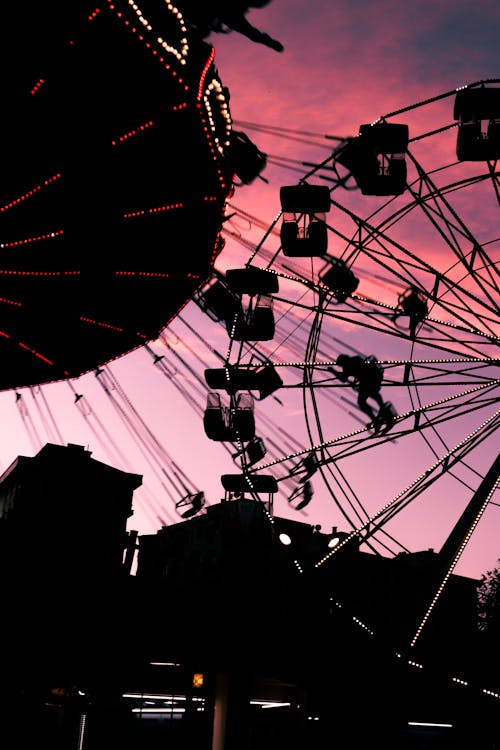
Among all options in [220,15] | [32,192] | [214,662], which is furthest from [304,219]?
[214,662]

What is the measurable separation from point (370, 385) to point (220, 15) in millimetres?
7810

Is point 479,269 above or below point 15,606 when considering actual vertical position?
above

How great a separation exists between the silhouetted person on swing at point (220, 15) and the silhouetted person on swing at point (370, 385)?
7.03m

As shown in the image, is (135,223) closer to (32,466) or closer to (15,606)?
(15,606)

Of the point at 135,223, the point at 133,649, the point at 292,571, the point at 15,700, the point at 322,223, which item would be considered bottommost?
the point at 15,700

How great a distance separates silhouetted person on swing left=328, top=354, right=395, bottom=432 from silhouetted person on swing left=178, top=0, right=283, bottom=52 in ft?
23.1

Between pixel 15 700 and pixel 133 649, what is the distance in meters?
2.36

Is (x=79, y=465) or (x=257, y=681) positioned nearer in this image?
(x=257, y=681)

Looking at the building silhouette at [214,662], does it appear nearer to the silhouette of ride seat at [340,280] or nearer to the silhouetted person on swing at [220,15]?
the silhouette of ride seat at [340,280]

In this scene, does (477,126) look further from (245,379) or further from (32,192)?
(32,192)

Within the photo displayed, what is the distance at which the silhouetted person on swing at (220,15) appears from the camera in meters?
10.7

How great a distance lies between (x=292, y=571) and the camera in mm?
15602

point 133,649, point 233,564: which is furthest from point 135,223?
point 233,564

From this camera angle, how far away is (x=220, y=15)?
11.1m
